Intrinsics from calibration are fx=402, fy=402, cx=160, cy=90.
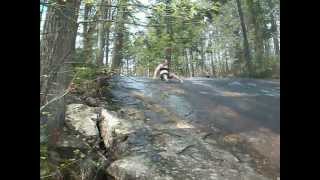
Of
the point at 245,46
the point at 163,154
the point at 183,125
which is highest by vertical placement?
the point at 245,46

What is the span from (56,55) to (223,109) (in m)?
0.84

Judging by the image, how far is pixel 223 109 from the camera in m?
1.94

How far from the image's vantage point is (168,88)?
1.95 m

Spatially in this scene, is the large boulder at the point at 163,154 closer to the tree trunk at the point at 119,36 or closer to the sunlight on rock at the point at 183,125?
the sunlight on rock at the point at 183,125

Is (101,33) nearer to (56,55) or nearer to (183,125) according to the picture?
(56,55)

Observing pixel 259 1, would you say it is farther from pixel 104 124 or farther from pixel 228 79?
pixel 104 124

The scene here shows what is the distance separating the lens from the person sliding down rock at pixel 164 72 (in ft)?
6.47

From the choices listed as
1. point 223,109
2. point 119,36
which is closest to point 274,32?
point 223,109

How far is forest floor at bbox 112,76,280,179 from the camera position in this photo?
1.88 meters

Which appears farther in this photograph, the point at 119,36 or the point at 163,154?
the point at 119,36

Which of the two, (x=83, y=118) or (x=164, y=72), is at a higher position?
(x=164, y=72)

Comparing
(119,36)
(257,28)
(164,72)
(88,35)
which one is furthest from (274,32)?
(88,35)
